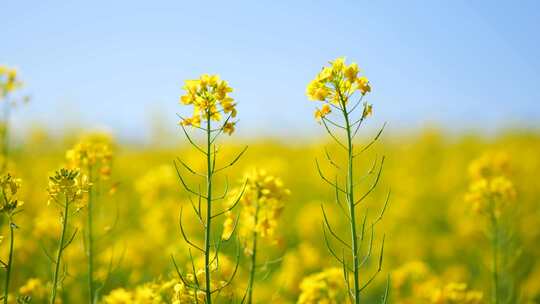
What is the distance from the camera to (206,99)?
8.48 feet

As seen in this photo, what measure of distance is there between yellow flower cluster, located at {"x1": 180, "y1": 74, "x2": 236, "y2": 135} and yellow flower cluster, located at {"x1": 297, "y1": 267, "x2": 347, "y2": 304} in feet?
4.23

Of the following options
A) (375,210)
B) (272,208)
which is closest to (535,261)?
(375,210)

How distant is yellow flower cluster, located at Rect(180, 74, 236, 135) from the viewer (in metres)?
2.58

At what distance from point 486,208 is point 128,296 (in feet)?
9.30

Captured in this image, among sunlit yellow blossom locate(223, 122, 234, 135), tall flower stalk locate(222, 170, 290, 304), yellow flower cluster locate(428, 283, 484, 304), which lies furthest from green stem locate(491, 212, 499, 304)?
sunlit yellow blossom locate(223, 122, 234, 135)

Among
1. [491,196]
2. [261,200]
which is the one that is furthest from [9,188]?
[491,196]

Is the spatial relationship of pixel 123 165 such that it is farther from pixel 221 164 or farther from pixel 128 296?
pixel 128 296

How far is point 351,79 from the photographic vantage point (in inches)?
102

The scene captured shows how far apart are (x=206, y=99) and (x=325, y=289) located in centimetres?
153

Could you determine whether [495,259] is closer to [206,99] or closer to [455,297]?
[455,297]

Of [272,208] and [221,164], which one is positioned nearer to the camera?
[272,208]

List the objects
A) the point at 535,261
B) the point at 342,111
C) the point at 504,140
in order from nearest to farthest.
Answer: the point at 342,111, the point at 535,261, the point at 504,140

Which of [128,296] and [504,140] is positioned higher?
[504,140]

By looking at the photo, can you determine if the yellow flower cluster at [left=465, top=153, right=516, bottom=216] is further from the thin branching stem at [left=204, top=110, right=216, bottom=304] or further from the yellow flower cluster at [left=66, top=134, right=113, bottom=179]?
the yellow flower cluster at [left=66, top=134, right=113, bottom=179]
